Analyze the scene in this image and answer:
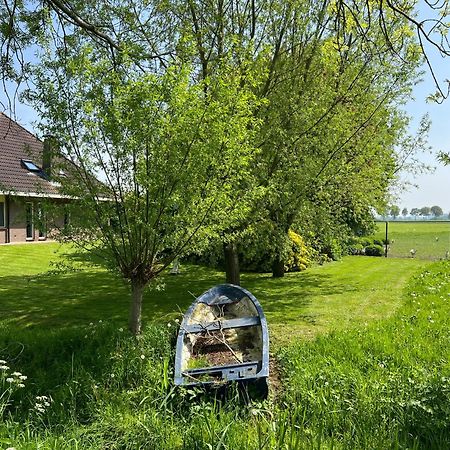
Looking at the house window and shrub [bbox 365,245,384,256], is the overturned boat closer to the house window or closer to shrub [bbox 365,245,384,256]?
the house window

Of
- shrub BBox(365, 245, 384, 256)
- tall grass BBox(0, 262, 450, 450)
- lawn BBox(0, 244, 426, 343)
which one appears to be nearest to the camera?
tall grass BBox(0, 262, 450, 450)

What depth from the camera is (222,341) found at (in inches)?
242

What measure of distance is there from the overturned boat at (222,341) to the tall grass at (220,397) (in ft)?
0.71

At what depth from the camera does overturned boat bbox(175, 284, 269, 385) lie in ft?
17.0

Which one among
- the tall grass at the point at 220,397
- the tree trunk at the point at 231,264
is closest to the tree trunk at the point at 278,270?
the tree trunk at the point at 231,264

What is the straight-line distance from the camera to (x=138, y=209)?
6.37 metres

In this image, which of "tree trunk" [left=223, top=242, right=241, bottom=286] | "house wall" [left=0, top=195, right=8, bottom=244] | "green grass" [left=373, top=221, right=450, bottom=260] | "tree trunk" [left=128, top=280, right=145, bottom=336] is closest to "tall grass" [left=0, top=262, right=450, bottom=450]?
"tree trunk" [left=128, top=280, right=145, bottom=336]

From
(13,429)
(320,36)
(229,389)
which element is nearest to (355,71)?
(320,36)

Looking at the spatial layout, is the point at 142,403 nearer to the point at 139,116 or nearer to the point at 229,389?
the point at 229,389

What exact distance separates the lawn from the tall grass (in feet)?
3.53

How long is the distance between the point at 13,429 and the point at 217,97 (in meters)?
4.69

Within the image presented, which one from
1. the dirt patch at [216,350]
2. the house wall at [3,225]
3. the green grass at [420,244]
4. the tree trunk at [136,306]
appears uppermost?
the house wall at [3,225]

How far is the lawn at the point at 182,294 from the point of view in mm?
8312

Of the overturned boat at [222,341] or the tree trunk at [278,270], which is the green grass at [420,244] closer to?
the tree trunk at [278,270]
